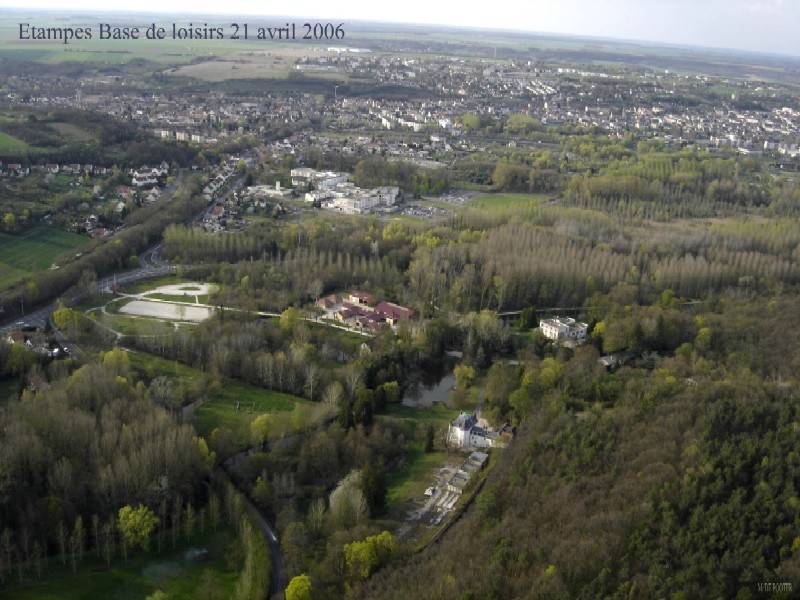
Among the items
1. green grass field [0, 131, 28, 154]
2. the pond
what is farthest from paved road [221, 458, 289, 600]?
green grass field [0, 131, 28, 154]

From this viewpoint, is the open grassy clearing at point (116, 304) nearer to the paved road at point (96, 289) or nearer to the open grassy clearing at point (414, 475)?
the paved road at point (96, 289)

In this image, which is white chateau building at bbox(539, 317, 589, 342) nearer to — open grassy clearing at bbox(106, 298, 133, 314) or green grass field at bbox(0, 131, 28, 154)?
open grassy clearing at bbox(106, 298, 133, 314)

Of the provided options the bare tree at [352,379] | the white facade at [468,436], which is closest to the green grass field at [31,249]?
the bare tree at [352,379]

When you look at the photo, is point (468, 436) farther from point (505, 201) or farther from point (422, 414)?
point (505, 201)

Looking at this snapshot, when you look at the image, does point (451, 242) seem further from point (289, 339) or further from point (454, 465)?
point (454, 465)

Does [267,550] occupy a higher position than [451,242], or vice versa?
[451,242]

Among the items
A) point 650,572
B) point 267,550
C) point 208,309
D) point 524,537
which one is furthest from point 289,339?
point 650,572
